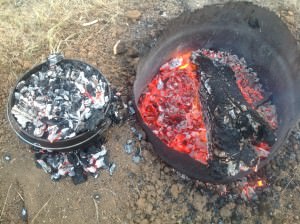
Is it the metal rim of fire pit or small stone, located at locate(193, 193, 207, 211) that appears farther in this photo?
small stone, located at locate(193, 193, 207, 211)

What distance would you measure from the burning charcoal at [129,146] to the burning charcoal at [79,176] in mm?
495

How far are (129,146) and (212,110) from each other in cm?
94

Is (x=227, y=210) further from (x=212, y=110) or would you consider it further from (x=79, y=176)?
(x=79, y=176)

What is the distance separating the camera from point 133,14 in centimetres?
471

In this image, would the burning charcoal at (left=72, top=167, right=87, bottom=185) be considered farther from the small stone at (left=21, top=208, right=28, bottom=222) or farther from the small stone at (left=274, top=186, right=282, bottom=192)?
the small stone at (left=274, top=186, right=282, bottom=192)

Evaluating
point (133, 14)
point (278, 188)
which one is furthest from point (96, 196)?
point (133, 14)

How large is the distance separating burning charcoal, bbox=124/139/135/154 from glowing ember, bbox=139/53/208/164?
0.28 meters

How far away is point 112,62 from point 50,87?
89 centimetres

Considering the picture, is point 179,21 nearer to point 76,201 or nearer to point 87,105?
point 87,105

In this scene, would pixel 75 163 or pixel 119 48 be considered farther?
pixel 119 48

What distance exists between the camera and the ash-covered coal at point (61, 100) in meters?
3.48

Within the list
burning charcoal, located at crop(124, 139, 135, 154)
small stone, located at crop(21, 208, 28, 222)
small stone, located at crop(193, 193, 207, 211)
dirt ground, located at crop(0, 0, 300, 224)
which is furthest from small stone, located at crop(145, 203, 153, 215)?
small stone, located at crop(21, 208, 28, 222)

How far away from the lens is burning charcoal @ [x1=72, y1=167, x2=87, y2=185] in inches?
143

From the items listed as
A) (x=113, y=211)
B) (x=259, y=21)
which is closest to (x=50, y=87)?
(x=113, y=211)
